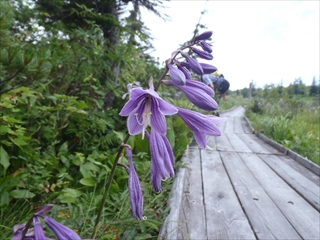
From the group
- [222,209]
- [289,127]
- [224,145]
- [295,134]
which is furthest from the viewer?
[289,127]

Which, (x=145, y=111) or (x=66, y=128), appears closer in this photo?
(x=145, y=111)

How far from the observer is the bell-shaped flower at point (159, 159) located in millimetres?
906

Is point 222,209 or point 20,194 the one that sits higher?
point 20,194

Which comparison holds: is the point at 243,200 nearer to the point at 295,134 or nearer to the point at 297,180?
A: the point at 297,180

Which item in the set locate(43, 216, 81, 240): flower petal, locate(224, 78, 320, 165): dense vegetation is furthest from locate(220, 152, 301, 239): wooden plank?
locate(224, 78, 320, 165): dense vegetation

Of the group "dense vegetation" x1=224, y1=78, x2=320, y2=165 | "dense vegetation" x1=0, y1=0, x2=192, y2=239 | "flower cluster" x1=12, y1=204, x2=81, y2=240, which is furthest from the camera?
"dense vegetation" x1=224, y1=78, x2=320, y2=165

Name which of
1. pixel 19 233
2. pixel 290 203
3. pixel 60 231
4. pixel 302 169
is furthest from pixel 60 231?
pixel 302 169

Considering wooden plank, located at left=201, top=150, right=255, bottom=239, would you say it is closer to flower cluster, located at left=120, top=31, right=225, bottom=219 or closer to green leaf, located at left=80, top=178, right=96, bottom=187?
green leaf, located at left=80, top=178, right=96, bottom=187

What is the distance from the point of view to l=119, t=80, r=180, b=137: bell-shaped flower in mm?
897

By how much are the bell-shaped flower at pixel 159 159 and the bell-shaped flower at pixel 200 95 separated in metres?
0.20

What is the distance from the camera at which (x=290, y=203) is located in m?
2.50

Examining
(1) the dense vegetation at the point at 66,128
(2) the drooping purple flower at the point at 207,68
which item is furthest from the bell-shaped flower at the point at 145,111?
(1) the dense vegetation at the point at 66,128

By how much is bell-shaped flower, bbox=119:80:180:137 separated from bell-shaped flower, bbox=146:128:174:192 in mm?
Result: 49

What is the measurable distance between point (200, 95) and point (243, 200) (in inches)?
77.9
